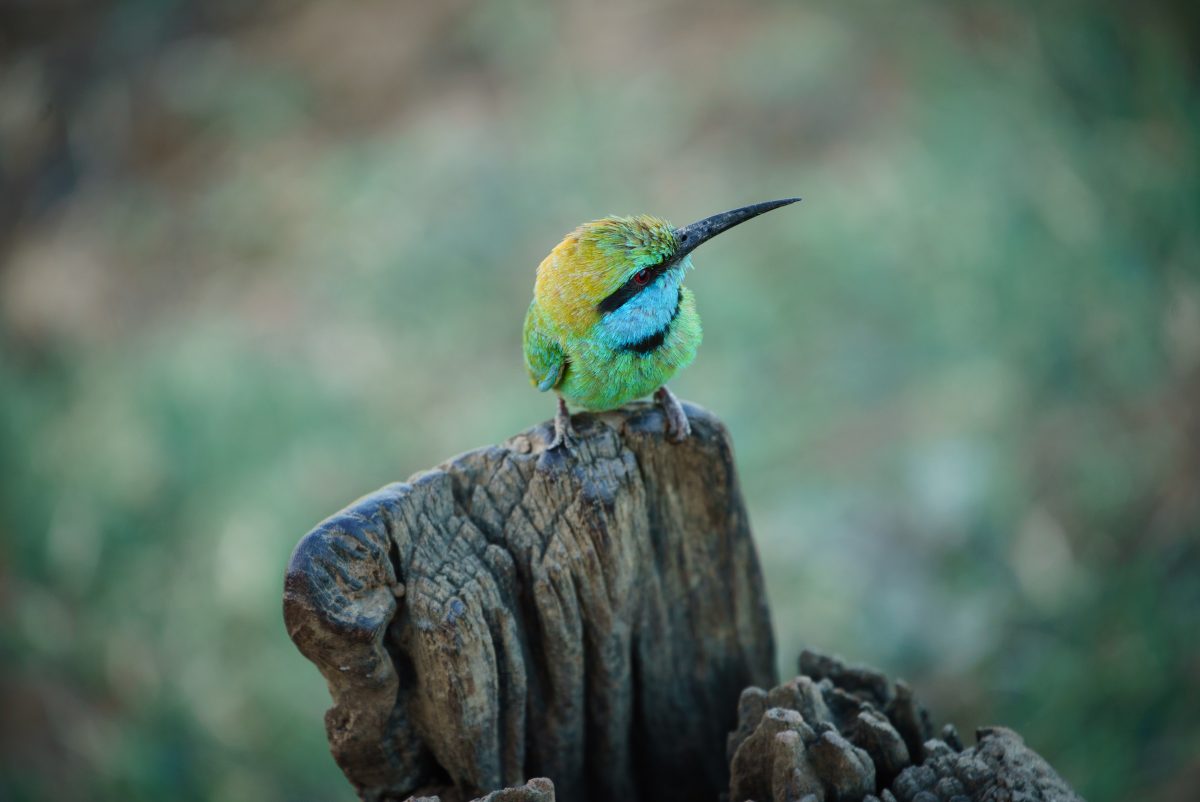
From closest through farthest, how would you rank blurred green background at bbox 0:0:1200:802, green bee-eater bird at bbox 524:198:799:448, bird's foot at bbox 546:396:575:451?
bird's foot at bbox 546:396:575:451 → green bee-eater bird at bbox 524:198:799:448 → blurred green background at bbox 0:0:1200:802

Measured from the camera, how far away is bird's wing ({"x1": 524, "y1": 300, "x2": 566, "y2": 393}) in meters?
2.28

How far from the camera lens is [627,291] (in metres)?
2.21

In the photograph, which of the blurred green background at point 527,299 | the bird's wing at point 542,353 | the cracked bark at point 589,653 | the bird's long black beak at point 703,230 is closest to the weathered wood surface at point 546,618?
the cracked bark at point 589,653

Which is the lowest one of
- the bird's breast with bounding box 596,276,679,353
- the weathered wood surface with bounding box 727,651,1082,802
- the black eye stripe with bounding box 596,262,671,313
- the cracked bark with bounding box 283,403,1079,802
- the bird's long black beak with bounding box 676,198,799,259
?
the weathered wood surface with bounding box 727,651,1082,802

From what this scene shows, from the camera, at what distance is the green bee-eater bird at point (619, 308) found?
2.17m

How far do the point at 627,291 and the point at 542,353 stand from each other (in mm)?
268

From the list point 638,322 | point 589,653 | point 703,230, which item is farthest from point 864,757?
point 703,230

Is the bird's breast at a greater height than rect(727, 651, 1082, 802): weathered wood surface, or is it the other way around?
the bird's breast

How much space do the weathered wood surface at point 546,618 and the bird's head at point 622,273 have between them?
221 millimetres

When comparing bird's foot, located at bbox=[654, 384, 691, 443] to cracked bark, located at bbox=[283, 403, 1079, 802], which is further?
bird's foot, located at bbox=[654, 384, 691, 443]

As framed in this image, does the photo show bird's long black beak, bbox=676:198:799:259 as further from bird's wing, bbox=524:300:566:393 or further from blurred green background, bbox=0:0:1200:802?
blurred green background, bbox=0:0:1200:802

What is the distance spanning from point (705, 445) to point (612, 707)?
63 cm

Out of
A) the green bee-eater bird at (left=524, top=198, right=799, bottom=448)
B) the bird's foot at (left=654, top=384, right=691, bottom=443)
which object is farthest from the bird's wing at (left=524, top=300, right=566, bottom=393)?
the bird's foot at (left=654, top=384, right=691, bottom=443)

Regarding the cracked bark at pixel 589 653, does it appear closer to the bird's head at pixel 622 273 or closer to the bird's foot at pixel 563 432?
the bird's foot at pixel 563 432
